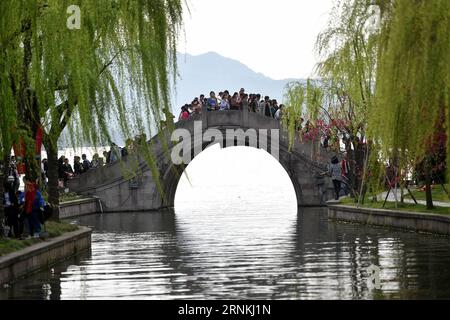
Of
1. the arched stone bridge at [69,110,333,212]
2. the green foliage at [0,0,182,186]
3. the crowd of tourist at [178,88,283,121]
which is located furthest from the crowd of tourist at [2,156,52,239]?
the crowd of tourist at [178,88,283,121]

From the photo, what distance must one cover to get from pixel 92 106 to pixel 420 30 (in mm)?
8694

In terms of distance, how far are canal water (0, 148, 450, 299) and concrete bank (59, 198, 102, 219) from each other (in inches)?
278

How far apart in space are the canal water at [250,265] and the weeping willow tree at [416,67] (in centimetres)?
275

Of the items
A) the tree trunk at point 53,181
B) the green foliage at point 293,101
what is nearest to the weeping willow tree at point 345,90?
the green foliage at point 293,101

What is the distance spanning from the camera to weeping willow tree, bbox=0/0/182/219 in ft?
80.5

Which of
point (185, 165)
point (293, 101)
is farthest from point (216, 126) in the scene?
point (293, 101)

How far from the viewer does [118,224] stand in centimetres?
4553

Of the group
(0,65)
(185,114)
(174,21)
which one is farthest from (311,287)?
(185,114)

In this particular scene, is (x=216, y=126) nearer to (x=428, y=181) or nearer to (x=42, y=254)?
(x=428, y=181)

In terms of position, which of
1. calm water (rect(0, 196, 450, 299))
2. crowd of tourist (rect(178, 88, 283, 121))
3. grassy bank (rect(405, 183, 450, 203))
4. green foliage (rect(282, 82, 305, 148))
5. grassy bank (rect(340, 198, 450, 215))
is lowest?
calm water (rect(0, 196, 450, 299))

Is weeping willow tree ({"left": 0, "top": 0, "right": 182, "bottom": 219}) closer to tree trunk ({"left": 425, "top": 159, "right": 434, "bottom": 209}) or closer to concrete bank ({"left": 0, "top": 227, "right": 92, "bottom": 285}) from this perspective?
concrete bank ({"left": 0, "top": 227, "right": 92, "bottom": 285})

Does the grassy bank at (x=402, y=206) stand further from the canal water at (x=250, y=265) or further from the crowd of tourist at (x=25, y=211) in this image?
the crowd of tourist at (x=25, y=211)

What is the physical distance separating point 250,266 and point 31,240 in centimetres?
456

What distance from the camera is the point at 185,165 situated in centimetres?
5666
